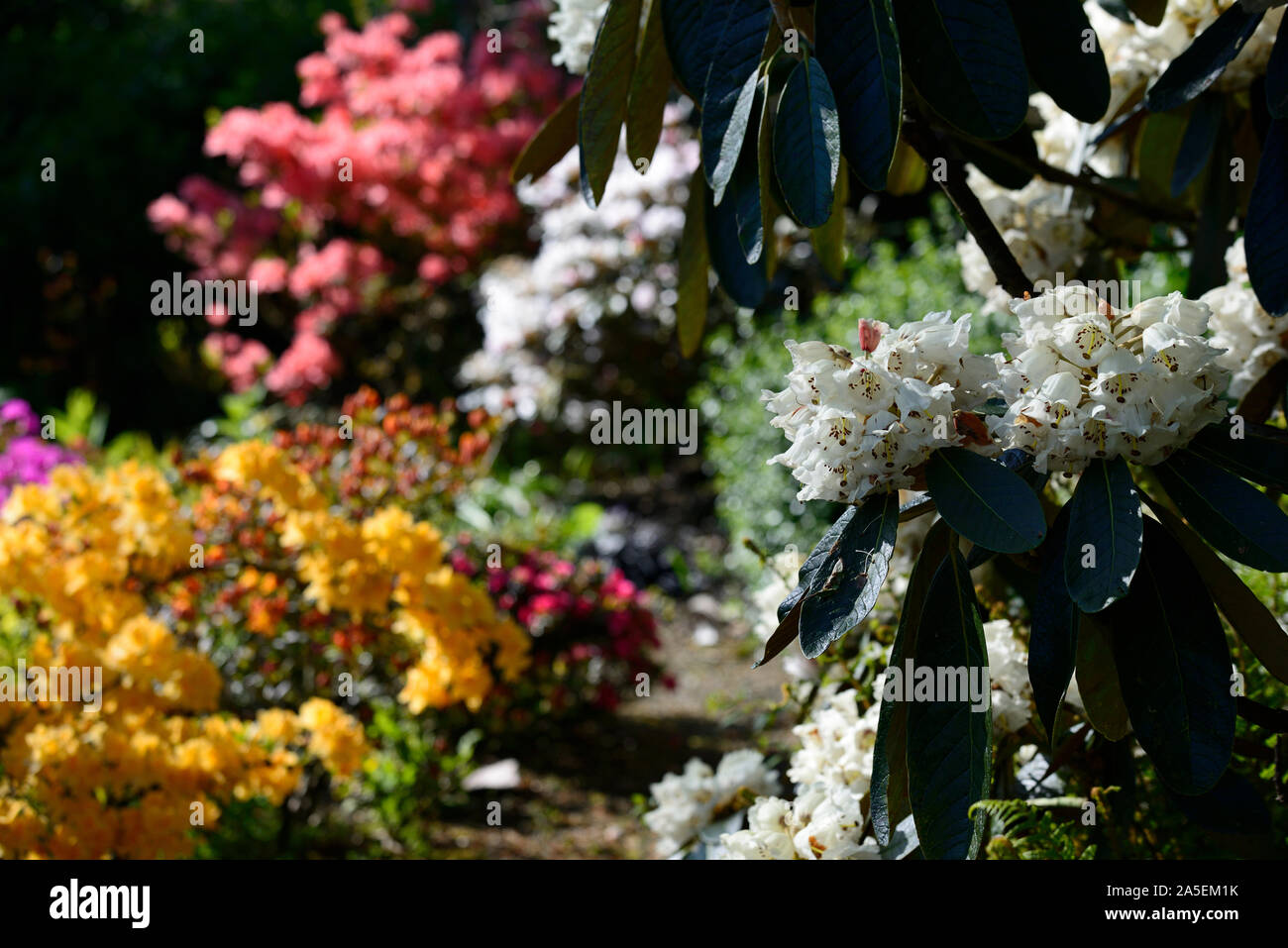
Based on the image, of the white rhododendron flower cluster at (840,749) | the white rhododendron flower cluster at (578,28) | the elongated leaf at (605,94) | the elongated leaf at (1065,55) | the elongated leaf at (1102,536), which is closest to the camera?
the elongated leaf at (1102,536)

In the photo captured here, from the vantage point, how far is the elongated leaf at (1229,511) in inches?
36.1

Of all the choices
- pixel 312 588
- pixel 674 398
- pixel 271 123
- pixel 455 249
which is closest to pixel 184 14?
pixel 271 123

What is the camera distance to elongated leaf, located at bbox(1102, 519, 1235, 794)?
93 cm

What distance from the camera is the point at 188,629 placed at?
8.42 feet

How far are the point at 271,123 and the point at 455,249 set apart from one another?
1.04m

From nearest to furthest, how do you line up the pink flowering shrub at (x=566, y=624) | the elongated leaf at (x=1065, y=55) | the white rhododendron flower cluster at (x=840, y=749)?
the elongated leaf at (x=1065, y=55)
the white rhododendron flower cluster at (x=840, y=749)
the pink flowering shrub at (x=566, y=624)

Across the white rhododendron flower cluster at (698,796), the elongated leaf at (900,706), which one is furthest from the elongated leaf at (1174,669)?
the white rhododendron flower cluster at (698,796)

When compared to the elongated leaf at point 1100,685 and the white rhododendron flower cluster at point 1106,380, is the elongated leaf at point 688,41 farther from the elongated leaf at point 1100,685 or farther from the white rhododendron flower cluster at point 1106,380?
the elongated leaf at point 1100,685

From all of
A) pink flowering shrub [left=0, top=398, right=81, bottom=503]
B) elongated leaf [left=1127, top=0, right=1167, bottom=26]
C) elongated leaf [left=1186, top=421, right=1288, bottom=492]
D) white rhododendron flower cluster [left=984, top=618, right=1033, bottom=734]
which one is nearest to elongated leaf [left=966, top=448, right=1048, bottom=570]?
elongated leaf [left=1186, top=421, right=1288, bottom=492]

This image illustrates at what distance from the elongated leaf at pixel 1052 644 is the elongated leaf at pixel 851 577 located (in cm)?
16

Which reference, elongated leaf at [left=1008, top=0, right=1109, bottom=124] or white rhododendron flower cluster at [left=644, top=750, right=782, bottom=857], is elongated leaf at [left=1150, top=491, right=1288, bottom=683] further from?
white rhododendron flower cluster at [left=644, top=750, right=782, bottom=857]

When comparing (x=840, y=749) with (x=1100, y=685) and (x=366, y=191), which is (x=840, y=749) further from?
(x=366, y=191)

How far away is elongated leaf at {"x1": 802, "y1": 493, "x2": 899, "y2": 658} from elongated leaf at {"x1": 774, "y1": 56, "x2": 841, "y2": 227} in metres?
0.27
